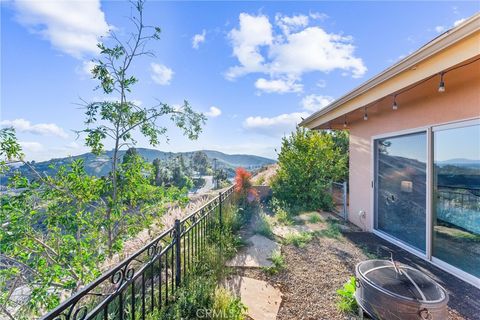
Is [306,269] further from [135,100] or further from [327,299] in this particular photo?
[135,100]

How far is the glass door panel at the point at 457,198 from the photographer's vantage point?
316 centimetres

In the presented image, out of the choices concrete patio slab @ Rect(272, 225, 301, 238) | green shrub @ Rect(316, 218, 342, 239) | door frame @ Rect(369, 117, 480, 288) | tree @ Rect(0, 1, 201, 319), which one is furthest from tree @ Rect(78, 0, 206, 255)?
door frame @ Rect(369, 117, 480, 288)

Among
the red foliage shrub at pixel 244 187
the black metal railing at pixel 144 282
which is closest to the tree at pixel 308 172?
the red foliage shrub at pixel 244 187

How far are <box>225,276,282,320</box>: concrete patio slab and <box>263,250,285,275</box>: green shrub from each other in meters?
0.29

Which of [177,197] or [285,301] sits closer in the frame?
[285,301]

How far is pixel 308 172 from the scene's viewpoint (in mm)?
7672

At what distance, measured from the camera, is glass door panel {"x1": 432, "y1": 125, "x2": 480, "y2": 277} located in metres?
3.16

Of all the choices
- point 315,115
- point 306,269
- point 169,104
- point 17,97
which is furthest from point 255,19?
point 306,269

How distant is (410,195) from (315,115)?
8.98 feet

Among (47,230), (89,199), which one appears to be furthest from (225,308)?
(47,230)

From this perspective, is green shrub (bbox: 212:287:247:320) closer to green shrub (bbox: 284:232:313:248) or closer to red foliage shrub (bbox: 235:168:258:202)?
green shrub (bbox: 284:232:313:248)

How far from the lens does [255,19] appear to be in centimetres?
543

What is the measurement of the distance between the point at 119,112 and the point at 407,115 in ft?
15.9

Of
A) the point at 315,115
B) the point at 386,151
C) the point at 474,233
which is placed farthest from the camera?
the point at 315,115
